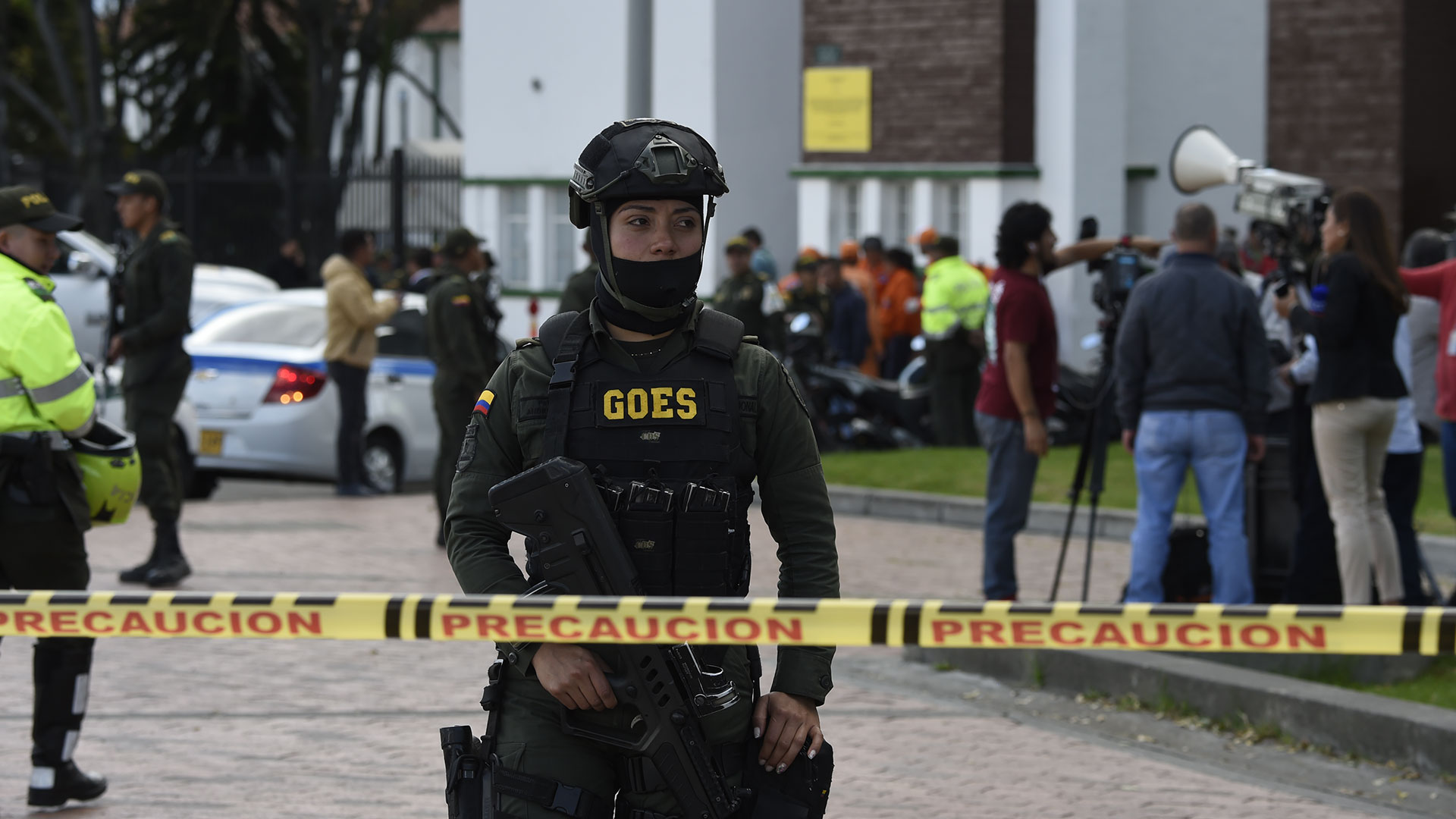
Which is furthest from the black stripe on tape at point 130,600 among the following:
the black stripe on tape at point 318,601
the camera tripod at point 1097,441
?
the camera tripod at point 1097,441

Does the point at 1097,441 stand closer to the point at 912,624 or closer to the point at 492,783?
the point at 912,624

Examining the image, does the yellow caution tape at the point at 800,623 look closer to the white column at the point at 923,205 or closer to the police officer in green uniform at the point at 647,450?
the police officer in green uniform at the point at 647,450

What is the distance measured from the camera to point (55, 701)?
19.1 ft

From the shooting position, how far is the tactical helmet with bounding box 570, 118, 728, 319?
352 cm

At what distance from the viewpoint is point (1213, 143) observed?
9539 millimetres

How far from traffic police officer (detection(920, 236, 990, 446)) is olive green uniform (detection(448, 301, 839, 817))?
1199 centimetres

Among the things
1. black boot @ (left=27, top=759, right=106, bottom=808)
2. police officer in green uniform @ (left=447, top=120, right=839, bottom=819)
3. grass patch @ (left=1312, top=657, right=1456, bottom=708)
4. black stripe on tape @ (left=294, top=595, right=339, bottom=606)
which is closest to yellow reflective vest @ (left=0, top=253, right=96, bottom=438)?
black boot @ (left=27, top=759, right=106, bottom=808)

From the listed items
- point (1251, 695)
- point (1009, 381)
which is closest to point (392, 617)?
point (1251, 695)

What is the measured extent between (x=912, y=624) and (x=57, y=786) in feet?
10.7

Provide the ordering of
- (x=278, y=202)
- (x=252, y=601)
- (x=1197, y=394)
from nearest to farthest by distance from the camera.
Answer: (x=252, y=601)
(x=1197, y=394)
(x=278, y=202)

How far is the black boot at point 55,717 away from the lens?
19.1ft

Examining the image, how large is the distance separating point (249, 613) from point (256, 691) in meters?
4.04

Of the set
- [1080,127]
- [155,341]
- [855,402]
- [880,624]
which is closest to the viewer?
[880,624]

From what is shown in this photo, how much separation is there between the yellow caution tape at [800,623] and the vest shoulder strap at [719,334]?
18.1 inches
